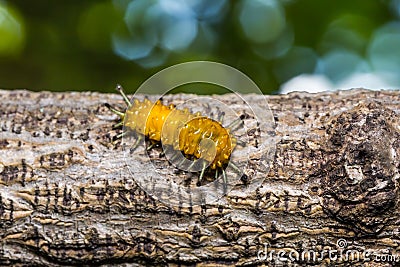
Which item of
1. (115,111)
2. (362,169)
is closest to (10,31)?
(115,111)

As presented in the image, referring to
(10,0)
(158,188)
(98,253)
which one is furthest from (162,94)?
(10,0)

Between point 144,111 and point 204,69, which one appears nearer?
point 144,111

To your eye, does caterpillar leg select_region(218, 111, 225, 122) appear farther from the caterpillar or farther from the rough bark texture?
the rough bark texture

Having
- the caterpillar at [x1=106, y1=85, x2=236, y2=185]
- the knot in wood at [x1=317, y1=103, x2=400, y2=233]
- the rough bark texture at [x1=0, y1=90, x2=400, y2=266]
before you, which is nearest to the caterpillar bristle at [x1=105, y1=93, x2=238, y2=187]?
the caterpillar at [x1=106, y1=85, x2=236, y2=185]

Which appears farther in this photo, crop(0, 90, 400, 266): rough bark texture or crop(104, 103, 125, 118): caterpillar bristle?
crop(104, 103, 125, 118): caterpillar bristle

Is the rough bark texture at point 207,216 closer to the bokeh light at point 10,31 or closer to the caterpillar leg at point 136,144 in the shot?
the caterpillar leg at point 136,144

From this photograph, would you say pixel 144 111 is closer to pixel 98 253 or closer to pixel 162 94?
pixel 162 94

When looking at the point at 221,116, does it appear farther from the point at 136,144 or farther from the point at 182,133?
the point at 136,144

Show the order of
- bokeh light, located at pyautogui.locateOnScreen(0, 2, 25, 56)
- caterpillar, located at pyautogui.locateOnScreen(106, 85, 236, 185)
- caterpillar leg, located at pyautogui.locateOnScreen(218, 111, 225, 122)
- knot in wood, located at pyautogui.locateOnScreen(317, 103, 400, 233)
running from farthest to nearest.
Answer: bokeh light, located at pyautogui.locateOnScreen(0, 2, 25, 56)
caterpillar leg, located at pyautogui.locateOnScreen(218, 111, 225, 122)
caterpillar, located at pyautogui.locateOnScreen(106, 85, 236, 185)
knot in wood, located at pyautogui.locateOnScreen(317, 103, 400, 233)
